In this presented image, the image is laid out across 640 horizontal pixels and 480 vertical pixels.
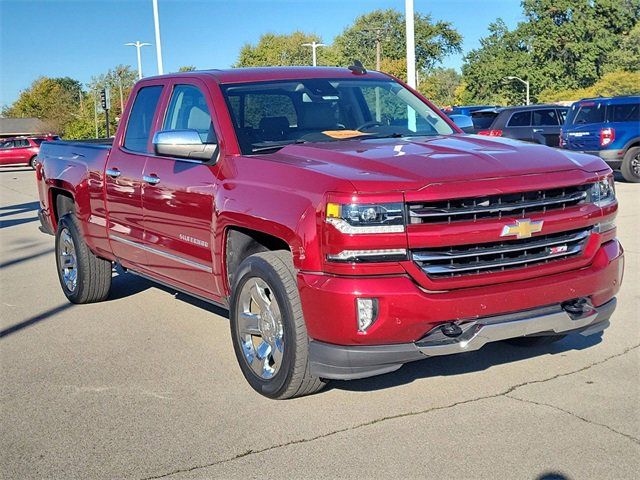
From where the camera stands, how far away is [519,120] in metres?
20.0

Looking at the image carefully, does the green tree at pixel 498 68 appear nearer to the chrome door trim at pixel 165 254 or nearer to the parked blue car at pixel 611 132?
the parked blue car at pixel 611 132

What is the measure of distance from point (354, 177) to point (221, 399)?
5.16ft

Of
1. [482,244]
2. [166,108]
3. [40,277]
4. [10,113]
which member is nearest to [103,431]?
[482,244]

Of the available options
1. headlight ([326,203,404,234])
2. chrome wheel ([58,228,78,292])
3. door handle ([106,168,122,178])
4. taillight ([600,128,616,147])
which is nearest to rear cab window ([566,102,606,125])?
taillight ([600,128,616,147])

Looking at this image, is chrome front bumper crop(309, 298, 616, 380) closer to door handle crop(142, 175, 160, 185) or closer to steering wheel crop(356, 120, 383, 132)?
steering wheel crop(356, 120, 383, 132)

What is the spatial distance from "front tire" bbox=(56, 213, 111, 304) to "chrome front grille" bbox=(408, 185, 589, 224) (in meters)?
4.10

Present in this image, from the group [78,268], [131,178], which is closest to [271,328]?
[131,178]

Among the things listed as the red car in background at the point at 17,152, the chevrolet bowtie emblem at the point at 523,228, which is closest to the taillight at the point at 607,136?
the chevrolet bowtie emblem at the point at 523,228

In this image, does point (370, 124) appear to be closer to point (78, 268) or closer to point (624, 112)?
point (78, 268)

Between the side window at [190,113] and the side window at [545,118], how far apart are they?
1552 centimetres

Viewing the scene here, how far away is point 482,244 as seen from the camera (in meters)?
4.18

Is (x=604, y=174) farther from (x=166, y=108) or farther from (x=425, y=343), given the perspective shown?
(x=166, y=108)

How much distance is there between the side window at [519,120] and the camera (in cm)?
1989

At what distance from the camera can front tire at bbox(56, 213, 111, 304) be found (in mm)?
7285
